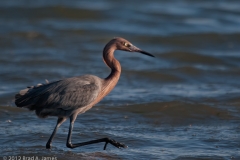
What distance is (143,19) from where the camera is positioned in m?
21.4

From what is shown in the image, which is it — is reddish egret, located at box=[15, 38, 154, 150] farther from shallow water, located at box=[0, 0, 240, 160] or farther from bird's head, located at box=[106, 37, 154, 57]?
bird's head, located at box=[106, 37, 154, 57]

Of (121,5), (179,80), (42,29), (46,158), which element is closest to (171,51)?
(179,80)

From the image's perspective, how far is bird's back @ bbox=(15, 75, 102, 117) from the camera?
8633 millimetres

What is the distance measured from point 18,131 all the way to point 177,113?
3.13 m

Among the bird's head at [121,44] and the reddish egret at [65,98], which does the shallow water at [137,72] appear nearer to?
the reddish egret at [65,98]

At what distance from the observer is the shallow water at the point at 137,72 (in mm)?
9312

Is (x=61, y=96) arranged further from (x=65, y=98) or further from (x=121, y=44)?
(x=121, y=44)

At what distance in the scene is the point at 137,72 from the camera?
47.3 feet

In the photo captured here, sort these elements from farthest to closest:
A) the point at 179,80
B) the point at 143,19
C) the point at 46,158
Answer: the point at 143,19
the point at 179,80
the point at 46,158

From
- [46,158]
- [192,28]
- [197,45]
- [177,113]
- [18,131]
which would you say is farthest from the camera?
[192,28]

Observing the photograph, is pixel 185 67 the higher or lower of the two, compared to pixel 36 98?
higher

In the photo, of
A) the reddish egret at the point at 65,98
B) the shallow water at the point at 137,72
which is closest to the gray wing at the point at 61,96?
the reddish egret at the point at 65,98

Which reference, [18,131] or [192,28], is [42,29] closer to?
[192,28]

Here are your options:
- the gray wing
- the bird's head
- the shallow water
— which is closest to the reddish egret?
the gray wing
